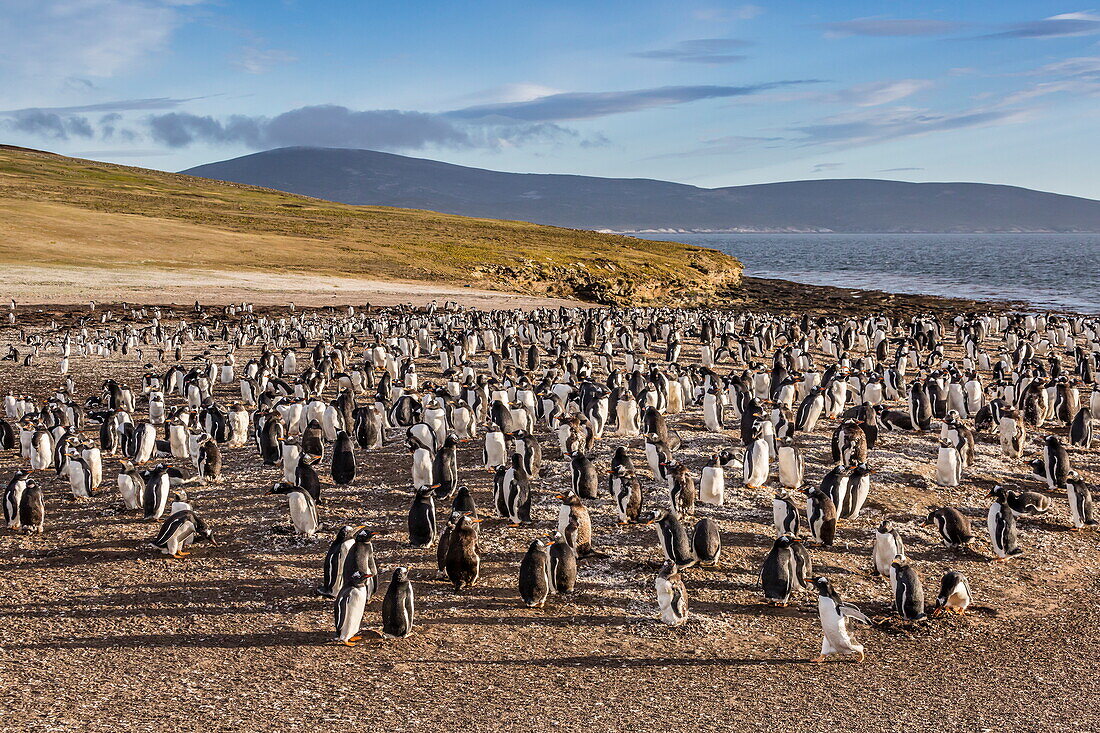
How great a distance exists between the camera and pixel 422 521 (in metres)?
10.4

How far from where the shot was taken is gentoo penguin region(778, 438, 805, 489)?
12359mm

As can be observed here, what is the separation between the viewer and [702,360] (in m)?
25.0

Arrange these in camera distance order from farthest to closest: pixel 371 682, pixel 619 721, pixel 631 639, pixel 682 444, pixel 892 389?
pixel 892 389, pixel 682 444, pixel 631 639, pixel 371 682, pixel 619 721

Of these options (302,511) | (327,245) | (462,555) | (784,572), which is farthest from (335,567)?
(327,245)

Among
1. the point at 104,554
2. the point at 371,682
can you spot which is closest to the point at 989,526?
the point at 371,682

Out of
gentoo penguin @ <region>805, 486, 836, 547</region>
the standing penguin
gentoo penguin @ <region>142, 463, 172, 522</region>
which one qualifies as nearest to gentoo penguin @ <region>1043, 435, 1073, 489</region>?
gentoo penguin @ <region>805, 486, 836, 547</region>

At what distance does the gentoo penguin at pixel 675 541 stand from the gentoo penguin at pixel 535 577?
1.48 meters

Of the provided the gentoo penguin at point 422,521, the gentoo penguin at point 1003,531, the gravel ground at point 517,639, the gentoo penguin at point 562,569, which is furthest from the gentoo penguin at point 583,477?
the gentoo penguin at point 1003,531

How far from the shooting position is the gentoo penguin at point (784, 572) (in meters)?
9.09

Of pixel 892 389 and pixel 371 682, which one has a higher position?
pixel 892 389

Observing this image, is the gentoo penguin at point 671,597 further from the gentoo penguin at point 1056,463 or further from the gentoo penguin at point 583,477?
the gentoo penguin at point 1056,463

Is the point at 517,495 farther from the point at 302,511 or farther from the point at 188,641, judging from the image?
the point at 188,641

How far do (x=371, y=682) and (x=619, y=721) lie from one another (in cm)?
213

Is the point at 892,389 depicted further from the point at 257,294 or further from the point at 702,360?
the point at 257,294
